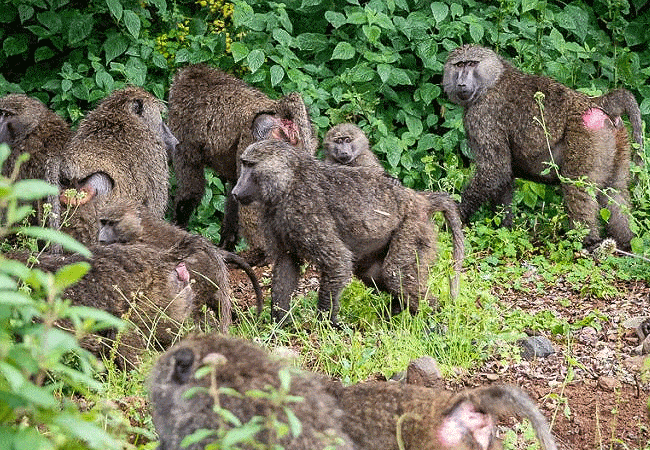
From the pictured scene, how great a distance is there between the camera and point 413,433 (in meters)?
3.46

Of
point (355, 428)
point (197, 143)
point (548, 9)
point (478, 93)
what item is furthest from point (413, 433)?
point (548, 9)

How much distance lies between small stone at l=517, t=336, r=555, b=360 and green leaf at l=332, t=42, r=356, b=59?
3.24 m

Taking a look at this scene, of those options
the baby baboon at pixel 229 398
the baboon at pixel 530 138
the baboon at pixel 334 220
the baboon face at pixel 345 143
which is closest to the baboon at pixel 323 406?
the baby baboon at pixel 229 398

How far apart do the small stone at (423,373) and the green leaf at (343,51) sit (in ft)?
12.7

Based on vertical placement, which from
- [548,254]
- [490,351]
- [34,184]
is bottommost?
[548,254]

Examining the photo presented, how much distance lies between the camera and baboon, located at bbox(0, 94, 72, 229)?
766 cm

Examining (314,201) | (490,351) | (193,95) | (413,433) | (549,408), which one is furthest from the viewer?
(193,95)

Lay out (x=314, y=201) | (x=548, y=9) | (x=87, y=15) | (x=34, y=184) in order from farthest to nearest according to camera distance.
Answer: (x=548, y=9)
(x=87, y=15)
(x=314, y=201)
(x=34, y=184)

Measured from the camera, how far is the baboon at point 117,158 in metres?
7.20

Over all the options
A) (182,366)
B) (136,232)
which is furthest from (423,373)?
(136,232)

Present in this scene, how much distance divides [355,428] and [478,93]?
5.27 metres

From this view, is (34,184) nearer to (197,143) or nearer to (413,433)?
(413,433)

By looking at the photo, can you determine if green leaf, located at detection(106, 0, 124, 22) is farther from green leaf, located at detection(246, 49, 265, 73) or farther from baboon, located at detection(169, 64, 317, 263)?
green leaf, located at detection(246, 49, 265, 73)

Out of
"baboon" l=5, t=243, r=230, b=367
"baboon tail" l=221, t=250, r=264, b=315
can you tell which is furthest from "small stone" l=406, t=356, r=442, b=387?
"baboon tail" l=221, t=250, r=264, b=315
